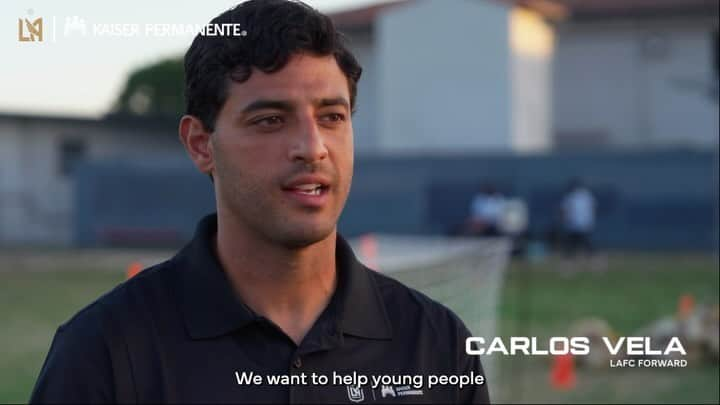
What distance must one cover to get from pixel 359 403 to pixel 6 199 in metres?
23.9

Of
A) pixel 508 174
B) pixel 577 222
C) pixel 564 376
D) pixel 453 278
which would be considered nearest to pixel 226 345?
pixel 453 278

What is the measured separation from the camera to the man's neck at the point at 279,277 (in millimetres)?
2205

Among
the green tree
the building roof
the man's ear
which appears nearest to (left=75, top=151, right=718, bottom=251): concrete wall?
the building roof

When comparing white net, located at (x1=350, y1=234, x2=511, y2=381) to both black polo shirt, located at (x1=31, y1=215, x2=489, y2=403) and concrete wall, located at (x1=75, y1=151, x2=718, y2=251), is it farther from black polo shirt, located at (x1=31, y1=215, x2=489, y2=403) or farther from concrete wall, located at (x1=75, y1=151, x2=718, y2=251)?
concrete wall, located at (x1=75, y1=151, x2=718, y2=251)

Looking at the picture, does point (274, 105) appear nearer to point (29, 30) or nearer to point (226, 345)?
point (226, 345)

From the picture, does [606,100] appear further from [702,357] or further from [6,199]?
[702,357]

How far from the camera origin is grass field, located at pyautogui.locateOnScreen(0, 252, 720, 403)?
276 inches

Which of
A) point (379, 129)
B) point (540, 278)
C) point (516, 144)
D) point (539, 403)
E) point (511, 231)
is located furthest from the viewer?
point (516, 144)

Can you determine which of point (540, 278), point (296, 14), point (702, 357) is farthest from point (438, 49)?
point (296, 14)

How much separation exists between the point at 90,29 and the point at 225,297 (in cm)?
88

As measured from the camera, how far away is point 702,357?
8.70 metres

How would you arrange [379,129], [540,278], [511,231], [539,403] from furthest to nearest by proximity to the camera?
[379,129]
[511,231]
[540,278]
[539,403]

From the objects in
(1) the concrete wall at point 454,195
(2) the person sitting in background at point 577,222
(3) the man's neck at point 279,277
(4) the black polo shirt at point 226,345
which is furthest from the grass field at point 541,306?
(3) the man's neck at point 279,277

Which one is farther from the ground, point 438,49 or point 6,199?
point 438,49
